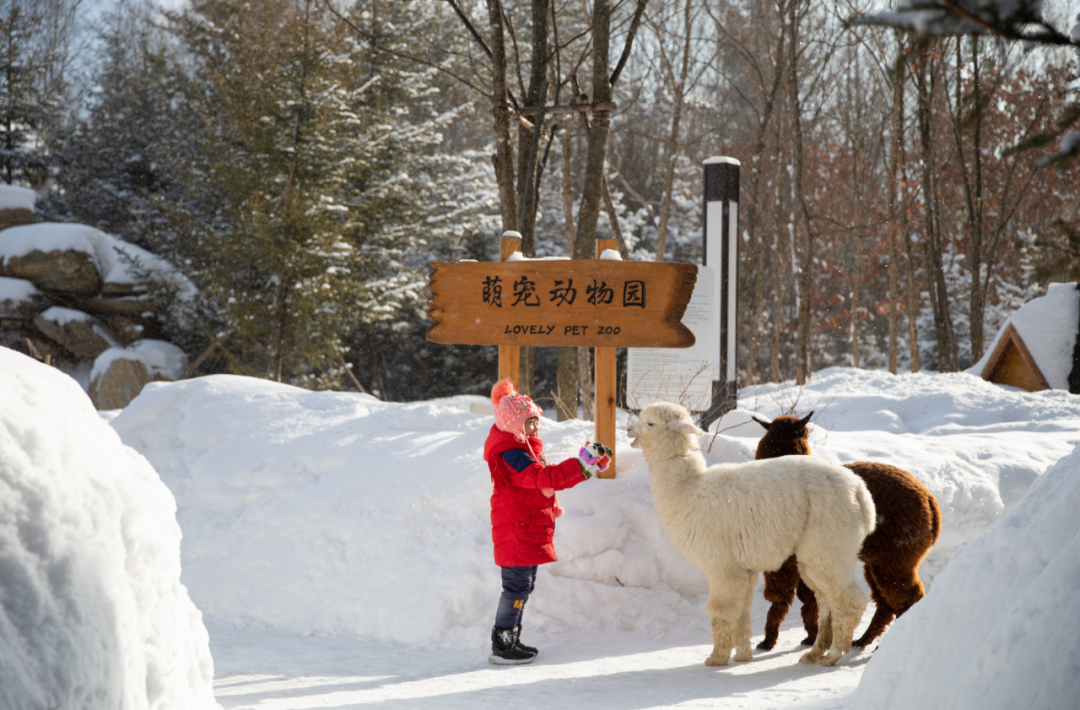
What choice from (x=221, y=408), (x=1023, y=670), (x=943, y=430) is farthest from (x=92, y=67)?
(x=1023, y=670)

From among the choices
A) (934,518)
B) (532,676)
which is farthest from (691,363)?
(532,676)

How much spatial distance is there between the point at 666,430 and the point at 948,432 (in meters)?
5.33

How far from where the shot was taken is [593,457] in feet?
12.6

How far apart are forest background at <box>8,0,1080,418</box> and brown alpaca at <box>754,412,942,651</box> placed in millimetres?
6791

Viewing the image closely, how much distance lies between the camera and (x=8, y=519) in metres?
1.91

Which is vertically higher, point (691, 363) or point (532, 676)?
point (691, 363)

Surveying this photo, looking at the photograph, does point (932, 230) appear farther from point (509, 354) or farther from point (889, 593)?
point (889, 593)

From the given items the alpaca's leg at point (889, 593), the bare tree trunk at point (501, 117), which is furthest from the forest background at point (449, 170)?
the alpaca's leg at point (889, 593)

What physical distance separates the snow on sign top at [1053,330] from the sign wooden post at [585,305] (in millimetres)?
8292

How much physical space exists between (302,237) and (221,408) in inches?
342

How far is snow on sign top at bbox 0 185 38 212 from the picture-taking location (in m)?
17.5

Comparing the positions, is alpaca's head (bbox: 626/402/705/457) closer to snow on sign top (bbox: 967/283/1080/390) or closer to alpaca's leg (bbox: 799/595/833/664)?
alpaca's leg (bbox: 799/595/833/664)

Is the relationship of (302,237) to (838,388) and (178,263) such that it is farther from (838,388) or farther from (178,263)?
(838,388)

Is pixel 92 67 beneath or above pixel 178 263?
above
